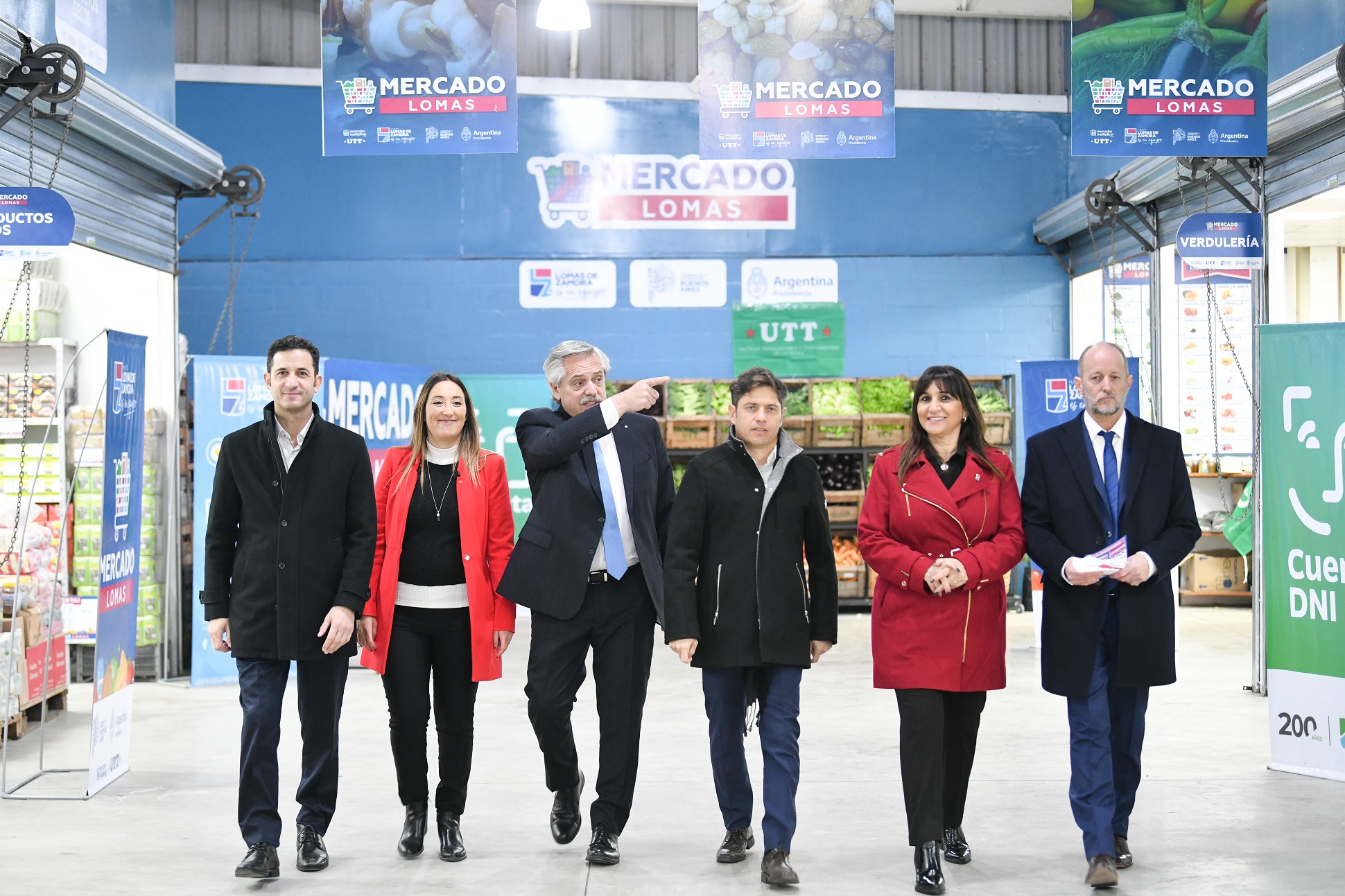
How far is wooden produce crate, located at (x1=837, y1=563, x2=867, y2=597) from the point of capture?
37.1 feet

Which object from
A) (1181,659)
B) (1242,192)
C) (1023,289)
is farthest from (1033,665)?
(1023,289)

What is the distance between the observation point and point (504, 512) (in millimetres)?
4238

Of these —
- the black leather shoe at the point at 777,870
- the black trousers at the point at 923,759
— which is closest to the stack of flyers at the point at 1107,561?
the black trousers at the point at 923,759

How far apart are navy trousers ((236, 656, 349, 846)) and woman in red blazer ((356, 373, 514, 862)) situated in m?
0.17

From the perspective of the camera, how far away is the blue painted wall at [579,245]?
38.1 ft

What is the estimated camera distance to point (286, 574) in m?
3.88

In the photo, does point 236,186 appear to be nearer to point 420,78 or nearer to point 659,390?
point 420,78

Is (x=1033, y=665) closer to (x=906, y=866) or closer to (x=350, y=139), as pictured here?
(x=906, y=866)

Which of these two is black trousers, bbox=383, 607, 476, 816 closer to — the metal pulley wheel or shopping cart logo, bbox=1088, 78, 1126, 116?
shopping cart logo, bbox=1088, 78, 1126, 116

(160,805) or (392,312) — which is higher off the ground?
(392,312)

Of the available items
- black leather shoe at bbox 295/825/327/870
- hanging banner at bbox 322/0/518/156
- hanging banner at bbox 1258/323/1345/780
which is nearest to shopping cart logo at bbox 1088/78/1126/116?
hanging banner at bbox 1258/323/1345/780

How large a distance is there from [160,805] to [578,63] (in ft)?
28.2

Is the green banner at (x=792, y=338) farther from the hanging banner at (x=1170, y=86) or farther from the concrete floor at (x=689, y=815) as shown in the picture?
the hanging banner at (x=1170, y=86)

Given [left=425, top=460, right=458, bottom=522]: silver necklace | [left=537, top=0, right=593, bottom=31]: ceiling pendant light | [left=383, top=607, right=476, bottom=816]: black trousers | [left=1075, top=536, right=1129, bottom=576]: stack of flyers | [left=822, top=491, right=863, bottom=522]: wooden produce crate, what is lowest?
[left=383, top=607, right=476, bottom=816]: black trousers
